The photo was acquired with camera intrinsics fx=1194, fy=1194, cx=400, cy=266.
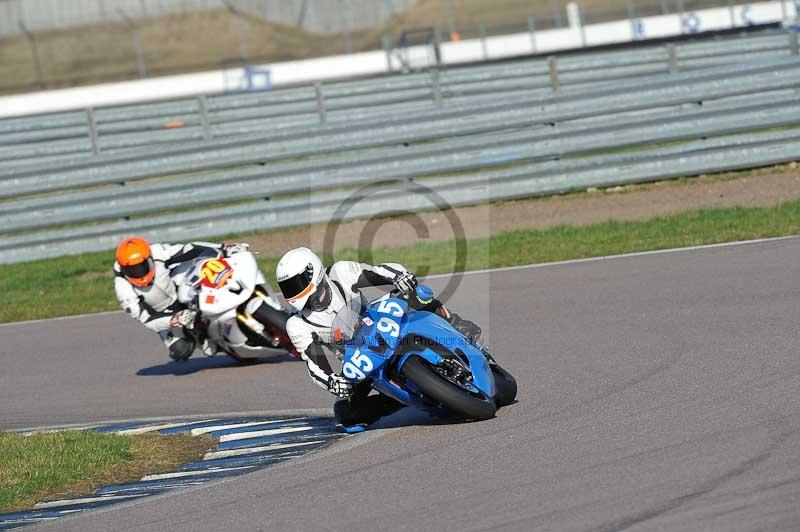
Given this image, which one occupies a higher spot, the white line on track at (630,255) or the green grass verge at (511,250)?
the green grass verge at (511,250)

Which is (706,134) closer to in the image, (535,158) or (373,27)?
(535,158)

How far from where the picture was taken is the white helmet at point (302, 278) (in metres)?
7.31

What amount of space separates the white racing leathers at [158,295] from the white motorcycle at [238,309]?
0.34 m

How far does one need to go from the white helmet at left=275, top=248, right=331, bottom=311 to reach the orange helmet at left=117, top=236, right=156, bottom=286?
3704 millimetres

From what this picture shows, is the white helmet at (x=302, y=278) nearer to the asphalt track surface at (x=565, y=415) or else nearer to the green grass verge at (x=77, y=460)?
the asphalt track surface at (x=565, y=415)

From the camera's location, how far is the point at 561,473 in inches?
230

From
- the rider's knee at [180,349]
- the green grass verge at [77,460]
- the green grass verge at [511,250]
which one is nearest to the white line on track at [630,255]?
the green grass verge at [511,250]

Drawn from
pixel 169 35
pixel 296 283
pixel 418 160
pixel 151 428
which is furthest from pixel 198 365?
pixel 169 35

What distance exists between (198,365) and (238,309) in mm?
1259

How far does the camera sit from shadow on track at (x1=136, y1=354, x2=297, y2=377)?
11062mm

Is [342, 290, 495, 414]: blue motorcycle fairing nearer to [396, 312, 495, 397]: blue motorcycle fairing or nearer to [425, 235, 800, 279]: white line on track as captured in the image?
[396, 312, 495, 397]: blue motorcycle fairing

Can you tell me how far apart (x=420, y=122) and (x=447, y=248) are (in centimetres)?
274

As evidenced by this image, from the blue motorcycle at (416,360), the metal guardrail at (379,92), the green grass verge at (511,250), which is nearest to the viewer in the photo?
the blue motorcycle at (416,360)

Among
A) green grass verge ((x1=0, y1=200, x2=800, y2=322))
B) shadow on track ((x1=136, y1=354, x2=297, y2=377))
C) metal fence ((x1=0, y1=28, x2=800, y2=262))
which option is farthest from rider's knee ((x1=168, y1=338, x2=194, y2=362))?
metal fence ((x1=0, y1=28, x2=800, y2=262))
